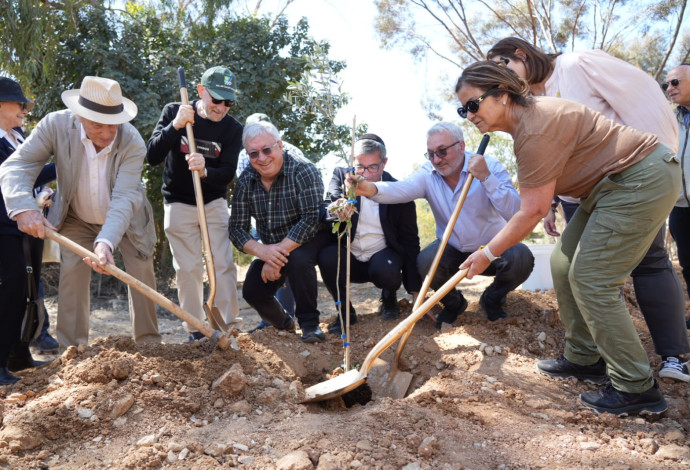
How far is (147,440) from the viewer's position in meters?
2.54

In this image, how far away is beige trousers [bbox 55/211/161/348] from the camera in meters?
3.80

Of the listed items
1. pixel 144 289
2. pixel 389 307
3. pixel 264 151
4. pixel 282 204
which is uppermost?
pixel 264 151

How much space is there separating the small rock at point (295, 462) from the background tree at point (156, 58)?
185 inches

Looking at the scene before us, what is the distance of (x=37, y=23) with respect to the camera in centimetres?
617

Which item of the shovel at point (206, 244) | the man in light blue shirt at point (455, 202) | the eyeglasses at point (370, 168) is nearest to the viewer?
the shovel at point (206, 244)

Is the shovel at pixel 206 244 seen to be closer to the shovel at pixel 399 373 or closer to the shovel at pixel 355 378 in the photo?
the shovel at pixel 355 378

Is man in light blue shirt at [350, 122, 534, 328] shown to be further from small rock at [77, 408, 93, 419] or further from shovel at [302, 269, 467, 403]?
small rock at [77, 408, 93, 419]

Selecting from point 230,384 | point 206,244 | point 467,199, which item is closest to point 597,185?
point 467,199

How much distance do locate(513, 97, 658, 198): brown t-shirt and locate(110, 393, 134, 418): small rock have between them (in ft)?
7.09

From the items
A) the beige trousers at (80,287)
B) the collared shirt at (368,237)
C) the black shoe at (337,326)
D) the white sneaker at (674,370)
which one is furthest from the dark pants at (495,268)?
the beige trousers at (80,287)

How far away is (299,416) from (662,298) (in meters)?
2.04

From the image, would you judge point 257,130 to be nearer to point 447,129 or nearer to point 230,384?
point 447,129

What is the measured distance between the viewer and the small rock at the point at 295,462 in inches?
87.5

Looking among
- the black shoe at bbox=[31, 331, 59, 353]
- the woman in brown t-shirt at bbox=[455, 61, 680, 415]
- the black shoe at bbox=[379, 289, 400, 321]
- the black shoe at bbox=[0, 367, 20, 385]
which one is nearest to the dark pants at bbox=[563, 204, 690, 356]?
the woman in brown t-shirt at bbox=[455, 61, 680, 415]
